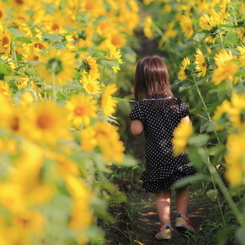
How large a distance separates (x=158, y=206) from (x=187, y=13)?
5.82 ft

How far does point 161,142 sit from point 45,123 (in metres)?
1.35

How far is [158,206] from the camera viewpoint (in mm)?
2703

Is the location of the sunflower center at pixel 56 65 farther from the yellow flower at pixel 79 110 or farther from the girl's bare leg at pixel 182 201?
the girl's bare leg at pixel 182 201

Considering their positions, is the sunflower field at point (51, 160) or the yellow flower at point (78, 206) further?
the yellow flower at point (78, 206)

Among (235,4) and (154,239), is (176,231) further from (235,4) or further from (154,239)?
(235,4)

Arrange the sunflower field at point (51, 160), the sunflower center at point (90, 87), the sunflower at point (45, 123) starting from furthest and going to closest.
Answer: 1. the sunflower center at point (90, 87)
2. the sunflower at point (45, 123)
3. the sunflower field at point (51, 160)

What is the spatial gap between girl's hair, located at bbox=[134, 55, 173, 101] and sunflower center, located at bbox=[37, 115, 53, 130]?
4.82ft

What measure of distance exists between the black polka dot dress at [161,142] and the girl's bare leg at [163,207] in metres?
0.04

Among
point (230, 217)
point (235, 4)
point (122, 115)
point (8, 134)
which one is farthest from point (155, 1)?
point (8, 134)

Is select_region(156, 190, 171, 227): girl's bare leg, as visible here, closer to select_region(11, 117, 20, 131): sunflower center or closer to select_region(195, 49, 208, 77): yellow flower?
select_region(195, 49, 208, 77): yellow flower

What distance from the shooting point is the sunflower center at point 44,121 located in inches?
57.3

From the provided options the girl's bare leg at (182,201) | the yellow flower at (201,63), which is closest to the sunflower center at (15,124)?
the yellow flower at (201,63)

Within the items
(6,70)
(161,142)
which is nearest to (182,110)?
(161,142)

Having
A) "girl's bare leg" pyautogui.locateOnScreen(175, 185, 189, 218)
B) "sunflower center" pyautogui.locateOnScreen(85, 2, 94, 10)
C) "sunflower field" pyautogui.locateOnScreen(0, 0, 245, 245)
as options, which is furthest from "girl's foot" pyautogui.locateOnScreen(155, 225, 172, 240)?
"sunflower center" pyautogui.locateOnScreen(85, 2, 94, 10)
